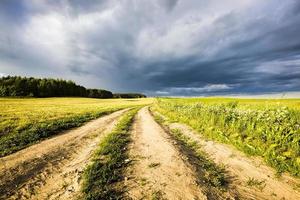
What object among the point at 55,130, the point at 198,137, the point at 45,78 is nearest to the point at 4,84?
the point at 45,78

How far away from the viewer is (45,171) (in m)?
8.54

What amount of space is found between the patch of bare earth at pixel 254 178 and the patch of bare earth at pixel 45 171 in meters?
5.23

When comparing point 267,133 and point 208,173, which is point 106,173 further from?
point 267,133

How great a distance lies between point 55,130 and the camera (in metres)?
17.9

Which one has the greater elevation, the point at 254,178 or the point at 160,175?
the point at 160,175

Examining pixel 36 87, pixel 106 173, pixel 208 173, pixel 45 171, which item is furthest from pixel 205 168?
pixel 36 87

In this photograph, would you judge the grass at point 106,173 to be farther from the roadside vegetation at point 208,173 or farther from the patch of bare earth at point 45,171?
the roadside vegetation at point 208,173

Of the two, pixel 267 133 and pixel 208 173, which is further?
pixel 267 133

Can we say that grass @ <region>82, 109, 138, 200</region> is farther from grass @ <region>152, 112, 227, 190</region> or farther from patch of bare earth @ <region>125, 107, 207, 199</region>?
grass @ <region>152, 112, 227, 190</region>

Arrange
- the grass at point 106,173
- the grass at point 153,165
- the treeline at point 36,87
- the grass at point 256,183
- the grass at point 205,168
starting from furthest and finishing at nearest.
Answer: the treeline at point 36,87 < the grass at point 153,165 < the grass at point 205,168 < the grass at point 256,183 < the grass at point 106,173

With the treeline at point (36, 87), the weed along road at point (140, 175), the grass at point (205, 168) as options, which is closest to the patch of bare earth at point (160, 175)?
the weed along road at point (140, 175)

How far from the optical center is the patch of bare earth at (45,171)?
22.4 ft

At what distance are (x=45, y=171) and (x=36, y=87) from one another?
397 feet

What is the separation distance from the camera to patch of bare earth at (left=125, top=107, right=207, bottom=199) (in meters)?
6.65
